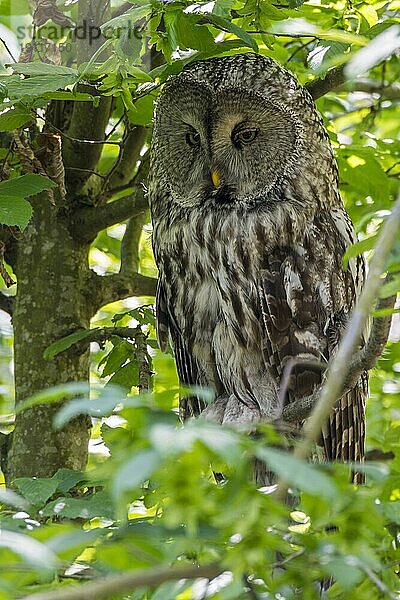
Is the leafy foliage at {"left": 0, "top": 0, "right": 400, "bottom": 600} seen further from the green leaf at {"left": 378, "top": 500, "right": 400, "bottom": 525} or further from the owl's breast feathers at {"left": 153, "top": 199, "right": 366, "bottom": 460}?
the owl's breast feathers at {"left": 153, "top": 199, "right": 366, "bottom": 460}

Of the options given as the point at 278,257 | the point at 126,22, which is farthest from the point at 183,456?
the point at 278,257

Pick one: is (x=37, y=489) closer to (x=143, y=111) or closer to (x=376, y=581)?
(x=376, y=581)

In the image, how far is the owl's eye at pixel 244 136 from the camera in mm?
3623

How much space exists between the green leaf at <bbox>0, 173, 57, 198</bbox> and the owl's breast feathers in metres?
0.97

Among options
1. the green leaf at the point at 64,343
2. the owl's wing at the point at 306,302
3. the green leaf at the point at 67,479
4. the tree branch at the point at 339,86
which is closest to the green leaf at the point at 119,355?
the green leaf at the point at 64,343

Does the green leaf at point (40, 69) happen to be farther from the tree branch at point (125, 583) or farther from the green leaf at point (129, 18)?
the tree branch at point (125, 583)

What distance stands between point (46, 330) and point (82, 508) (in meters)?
1.61

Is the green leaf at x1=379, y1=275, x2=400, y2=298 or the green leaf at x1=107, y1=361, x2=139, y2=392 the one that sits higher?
the green leaf at x1=379, y1=275, x2=400, y2=298

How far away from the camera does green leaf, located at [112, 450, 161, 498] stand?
101 cm

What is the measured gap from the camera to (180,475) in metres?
1.12

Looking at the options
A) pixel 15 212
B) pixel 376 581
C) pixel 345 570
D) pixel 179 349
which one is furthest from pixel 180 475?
pixel 179 349

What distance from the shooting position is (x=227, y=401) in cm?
360

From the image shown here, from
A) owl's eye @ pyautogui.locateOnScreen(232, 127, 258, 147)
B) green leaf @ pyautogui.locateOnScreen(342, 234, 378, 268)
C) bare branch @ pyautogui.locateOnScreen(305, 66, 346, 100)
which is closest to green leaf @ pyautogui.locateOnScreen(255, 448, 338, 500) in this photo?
green leaf @ pyautogui.locateOnScreen(342, 234, 378, 268)

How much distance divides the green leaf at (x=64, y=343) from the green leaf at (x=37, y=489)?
3.38 ft
